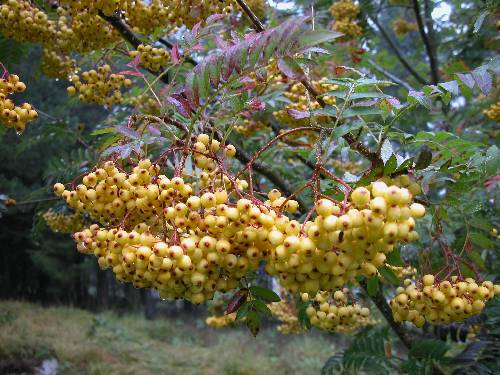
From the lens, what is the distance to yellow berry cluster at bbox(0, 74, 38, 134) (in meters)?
1.59

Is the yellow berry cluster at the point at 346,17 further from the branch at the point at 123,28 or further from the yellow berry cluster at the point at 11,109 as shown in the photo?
the yellow berry cluster at the point at 11,109

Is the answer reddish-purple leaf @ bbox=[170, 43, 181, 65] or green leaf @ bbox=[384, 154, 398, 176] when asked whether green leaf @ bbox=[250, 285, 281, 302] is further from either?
reddish-purple leaf @ bbox=[170, 43, 181, 65]

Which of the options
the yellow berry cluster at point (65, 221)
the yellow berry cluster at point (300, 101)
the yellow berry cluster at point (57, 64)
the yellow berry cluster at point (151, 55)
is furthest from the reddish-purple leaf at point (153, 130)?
the yellow berry cluster at point (65, 221)

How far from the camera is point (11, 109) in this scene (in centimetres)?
162

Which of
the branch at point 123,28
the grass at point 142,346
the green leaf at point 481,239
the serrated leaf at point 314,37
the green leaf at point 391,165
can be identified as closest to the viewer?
the serrated leaf at point 314,37

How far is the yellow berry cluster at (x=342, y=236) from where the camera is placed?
0.88 metres

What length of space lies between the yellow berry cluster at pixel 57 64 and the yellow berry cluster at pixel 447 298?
7.79ft

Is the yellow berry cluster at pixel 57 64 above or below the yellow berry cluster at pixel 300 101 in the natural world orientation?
above

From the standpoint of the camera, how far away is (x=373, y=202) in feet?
2.89

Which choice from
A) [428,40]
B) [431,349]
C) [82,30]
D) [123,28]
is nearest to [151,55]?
[123,28]

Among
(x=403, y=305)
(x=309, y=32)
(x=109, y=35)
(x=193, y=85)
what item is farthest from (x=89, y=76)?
(x=403, y=305)

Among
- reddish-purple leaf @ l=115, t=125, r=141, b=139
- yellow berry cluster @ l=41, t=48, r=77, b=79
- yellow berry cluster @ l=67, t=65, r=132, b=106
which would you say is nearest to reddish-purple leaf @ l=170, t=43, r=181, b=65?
reddish-purple leaf @ l=115, t=125, r=141, b=139

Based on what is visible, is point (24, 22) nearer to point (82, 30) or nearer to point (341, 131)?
point (82, 30)

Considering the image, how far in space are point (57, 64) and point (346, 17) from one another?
97.5 inches
